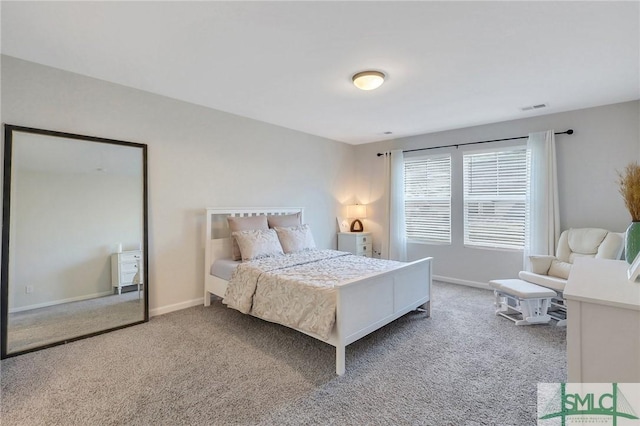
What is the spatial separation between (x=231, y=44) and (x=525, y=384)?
3294 mm

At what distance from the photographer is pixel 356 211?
573 centimetres

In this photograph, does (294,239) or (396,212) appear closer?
(294,239)

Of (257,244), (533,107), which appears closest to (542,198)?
(533,107)

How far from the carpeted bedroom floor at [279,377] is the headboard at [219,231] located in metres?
0.88

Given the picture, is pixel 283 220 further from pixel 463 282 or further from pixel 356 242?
pixel 463 282

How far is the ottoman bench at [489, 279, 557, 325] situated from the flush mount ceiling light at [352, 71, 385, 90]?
259cm

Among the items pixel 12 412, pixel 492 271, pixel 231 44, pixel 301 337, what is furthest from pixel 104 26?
pixel 492 271

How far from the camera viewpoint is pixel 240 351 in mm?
2510

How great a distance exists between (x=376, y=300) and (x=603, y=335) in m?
1.63

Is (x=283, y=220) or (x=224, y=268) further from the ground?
(x=283, y=220)

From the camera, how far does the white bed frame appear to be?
2203mm

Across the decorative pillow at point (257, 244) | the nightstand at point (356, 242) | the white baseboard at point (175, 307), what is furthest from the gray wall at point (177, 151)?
the nightstand at point (356, 242)

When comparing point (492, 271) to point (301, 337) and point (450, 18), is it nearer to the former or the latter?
point (301, 337)

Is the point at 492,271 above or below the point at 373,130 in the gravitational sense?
below
